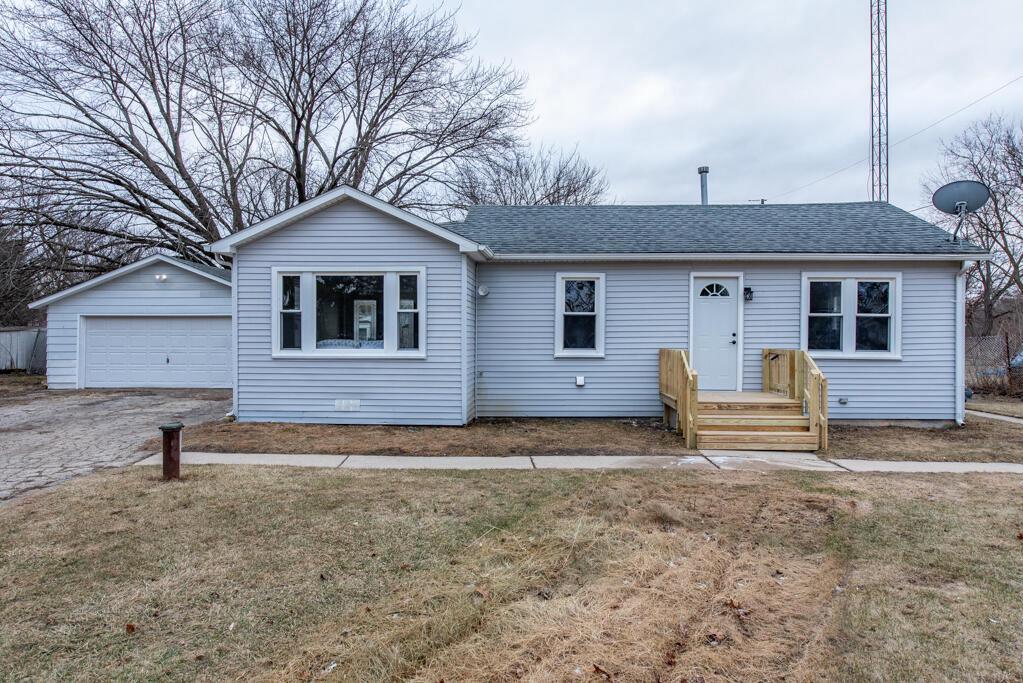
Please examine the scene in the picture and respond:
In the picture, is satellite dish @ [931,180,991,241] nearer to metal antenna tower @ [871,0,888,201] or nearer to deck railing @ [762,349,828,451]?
deck railing @ [762,349,828,451]

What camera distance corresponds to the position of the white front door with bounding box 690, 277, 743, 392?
32.5ft

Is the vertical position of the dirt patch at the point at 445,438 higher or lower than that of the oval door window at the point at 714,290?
lower

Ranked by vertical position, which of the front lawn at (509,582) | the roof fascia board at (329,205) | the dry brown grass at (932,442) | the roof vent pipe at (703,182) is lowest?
the front lawn at (509,582)

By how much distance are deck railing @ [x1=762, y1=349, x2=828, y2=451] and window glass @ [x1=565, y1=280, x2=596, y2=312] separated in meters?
3.00

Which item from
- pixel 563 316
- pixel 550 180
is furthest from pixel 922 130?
pixel 563 316

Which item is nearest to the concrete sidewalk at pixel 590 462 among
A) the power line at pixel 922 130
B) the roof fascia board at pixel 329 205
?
the roof fascia board at pixel 329 205

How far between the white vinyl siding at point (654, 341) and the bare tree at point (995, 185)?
13712 mm

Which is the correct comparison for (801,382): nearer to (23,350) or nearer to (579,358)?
(579,358)

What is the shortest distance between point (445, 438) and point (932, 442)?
686cm

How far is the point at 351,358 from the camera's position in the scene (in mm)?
9164

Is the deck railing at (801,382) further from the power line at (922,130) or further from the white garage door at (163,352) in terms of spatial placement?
the white garage door at (163,352)

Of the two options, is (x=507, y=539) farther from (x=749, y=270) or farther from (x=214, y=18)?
(x=214, y=18)

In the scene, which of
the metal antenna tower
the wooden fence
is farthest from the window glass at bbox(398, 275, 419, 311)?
the wooden fence

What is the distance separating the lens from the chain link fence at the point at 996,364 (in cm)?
1484
